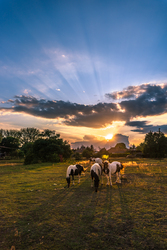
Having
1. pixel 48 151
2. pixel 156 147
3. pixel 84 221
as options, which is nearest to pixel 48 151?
pixel 48 151

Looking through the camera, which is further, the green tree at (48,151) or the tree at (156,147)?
the tree at (156,147)

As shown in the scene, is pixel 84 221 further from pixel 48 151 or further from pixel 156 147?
pixel 156 147

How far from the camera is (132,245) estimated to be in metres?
4.94

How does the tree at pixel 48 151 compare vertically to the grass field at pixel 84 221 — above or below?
above

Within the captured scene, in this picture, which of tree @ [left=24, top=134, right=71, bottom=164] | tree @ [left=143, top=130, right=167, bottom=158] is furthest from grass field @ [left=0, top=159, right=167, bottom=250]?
tree @ [left=143, top=130, right=167, bottom=158]

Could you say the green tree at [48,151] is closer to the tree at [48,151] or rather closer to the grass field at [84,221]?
the tree at [48,151]

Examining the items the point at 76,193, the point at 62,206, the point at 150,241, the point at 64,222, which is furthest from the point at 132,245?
the point at 76,193

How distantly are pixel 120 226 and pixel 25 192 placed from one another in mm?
8105

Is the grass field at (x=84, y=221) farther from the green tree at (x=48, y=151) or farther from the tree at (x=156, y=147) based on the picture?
the tree at (x=156, y=147)

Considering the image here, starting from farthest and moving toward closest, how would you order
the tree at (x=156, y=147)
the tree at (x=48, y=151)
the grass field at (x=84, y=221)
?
the tree at (x=156, y=147)
the tree at (x=48, y=151)
the grass field at (x=84, y=221)

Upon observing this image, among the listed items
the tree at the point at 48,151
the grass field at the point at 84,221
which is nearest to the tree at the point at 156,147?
the tree at the point at 48,151

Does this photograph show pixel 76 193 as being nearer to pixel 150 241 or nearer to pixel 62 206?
pixel 62 206

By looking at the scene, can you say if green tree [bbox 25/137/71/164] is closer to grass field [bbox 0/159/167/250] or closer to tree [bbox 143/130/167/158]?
grass field [bbox 0/159/167/250]

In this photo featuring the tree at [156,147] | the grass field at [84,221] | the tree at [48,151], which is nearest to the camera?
the grass field at [84,221]
